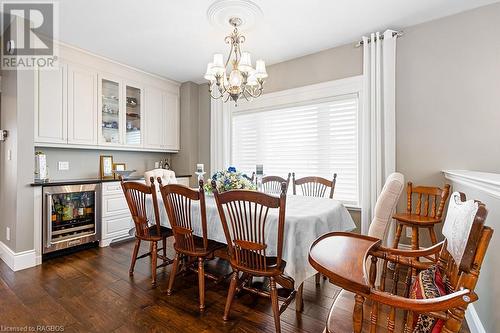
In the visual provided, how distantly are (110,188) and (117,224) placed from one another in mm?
543

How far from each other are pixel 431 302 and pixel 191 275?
2266mm

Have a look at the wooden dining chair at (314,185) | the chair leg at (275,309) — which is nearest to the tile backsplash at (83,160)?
the wooden dining chair at (314,185)

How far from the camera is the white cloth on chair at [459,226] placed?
0.86 meters

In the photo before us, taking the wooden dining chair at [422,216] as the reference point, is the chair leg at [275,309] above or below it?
below

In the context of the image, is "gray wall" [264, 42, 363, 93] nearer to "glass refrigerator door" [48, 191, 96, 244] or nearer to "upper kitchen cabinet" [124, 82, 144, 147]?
"upper kitchen cabinet" [124, 82, 144, 147]

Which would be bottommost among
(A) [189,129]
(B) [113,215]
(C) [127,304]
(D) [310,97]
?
(C) [127,304]

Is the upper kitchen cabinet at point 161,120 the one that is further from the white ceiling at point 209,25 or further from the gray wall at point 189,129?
the white ceiling at point 209,25

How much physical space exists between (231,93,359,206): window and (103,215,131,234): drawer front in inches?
76.8

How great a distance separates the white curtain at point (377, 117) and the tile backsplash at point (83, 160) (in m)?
3.67

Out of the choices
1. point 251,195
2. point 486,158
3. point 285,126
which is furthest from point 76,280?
point 486,158

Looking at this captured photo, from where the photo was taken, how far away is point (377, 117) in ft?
9.70

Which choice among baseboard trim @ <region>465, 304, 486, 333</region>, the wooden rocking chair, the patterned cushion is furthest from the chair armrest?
baseboard trim @ <region>465, 304, 486, 333</region>

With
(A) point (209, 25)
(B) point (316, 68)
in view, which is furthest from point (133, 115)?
(B) point (316, 68)

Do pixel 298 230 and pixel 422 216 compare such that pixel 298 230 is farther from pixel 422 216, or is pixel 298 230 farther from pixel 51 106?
pixel 51 106
